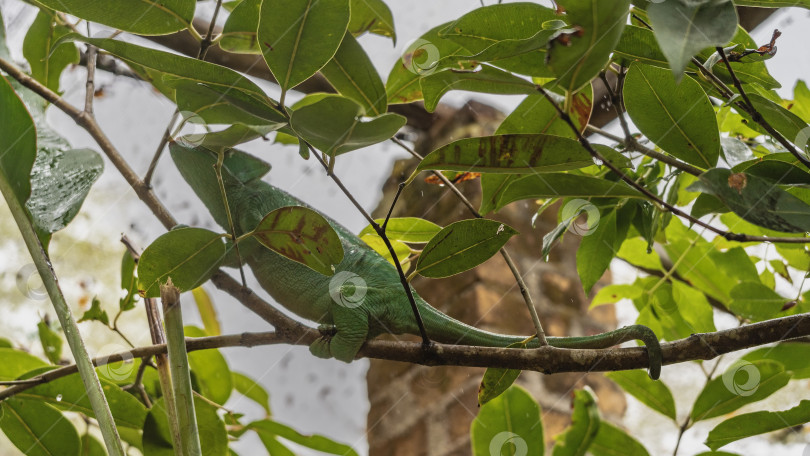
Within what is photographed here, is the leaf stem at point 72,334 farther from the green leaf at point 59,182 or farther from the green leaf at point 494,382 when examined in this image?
the green leaf at point 494,382

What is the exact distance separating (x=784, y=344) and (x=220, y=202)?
0.86 metres

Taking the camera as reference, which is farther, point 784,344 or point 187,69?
point 784,344

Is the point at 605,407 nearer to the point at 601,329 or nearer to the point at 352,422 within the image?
the point at 601,329

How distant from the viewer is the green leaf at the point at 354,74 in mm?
618

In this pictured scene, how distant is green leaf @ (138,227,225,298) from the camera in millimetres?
585

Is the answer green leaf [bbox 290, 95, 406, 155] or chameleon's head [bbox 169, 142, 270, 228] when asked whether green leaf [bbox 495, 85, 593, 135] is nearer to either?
green leaf [bbox 290, 95, 406, 155]

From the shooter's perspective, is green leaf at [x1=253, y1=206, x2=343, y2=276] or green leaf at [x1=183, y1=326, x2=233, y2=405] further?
green leaf at [x1=183, y1=326, x2=233, y2=405]

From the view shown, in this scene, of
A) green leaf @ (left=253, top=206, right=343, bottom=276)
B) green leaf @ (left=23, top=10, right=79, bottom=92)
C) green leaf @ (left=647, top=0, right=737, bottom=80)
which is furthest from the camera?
green leaf @ (left=23, top=10, right=79, bottom=92)

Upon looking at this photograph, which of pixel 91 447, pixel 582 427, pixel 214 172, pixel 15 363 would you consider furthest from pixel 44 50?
pixel 582 427

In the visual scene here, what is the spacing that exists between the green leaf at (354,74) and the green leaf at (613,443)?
457mm

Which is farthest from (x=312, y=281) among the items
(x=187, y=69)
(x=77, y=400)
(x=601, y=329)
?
(x=601, y=329)

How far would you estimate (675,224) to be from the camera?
3.38 feet

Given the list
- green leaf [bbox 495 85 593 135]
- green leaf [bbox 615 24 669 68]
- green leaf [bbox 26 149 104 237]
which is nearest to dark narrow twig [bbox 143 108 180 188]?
green leaf [bbox 26 149 104 237]

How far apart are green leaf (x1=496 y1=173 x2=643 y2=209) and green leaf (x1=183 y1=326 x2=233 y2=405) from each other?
1.76 ft
